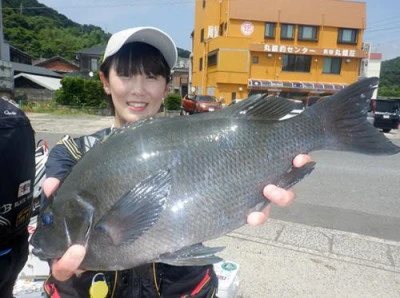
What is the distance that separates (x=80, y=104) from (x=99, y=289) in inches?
1086

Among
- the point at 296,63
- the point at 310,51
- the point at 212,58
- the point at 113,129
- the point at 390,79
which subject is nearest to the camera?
the point at 113,129

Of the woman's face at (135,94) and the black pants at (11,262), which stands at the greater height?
the woman's face at (135,94)

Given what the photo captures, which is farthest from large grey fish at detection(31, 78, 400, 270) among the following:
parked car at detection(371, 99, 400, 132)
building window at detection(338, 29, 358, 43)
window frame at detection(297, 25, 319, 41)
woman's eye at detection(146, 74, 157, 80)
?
building window at detection(338, 29, 358, 43)

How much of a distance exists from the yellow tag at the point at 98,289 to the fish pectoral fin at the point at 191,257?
0.43 metres

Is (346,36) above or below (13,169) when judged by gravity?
above

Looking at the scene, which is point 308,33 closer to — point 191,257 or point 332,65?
point 332,65

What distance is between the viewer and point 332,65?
118ft

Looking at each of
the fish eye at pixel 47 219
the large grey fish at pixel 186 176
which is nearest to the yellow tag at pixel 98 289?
the large grey fish at pixel 186 176

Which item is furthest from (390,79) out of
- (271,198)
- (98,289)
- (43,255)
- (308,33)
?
(43,255)

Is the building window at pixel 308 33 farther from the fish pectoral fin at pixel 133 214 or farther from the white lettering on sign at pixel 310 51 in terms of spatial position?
the fish pectoral fin at pixel 133 214

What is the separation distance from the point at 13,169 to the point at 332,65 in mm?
37525

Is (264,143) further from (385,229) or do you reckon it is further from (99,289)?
(385,229)

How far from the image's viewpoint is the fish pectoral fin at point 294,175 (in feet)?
5.54

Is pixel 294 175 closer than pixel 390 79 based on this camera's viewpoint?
Yes
